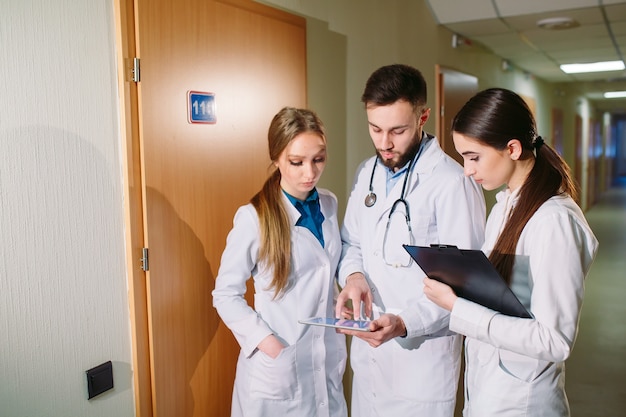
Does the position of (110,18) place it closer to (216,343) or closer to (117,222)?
(117,222)

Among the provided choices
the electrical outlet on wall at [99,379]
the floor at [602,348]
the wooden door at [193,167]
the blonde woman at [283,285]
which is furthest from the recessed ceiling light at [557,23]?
the electrical outlet on wall at [99,379]

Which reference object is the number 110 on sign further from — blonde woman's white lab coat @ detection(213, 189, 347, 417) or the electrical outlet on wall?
the electrical outlet on wall

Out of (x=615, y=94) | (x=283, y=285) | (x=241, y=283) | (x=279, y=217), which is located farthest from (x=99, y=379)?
(x=615, y=94)

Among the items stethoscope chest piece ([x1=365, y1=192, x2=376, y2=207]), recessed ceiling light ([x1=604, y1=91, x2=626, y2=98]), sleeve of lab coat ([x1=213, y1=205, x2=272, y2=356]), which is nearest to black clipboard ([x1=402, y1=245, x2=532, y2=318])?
stethoscope chest piece ([x1=365, y1=192, x2=376, y2=207])

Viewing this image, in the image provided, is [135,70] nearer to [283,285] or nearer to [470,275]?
[283,285]

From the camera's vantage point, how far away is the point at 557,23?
440 centimetres

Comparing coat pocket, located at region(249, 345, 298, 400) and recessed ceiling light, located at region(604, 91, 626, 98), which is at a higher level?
recessed ceiling light, located at region(604, 91, 626, 98)

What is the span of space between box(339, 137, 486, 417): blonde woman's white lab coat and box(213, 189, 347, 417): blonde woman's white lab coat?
127 mm

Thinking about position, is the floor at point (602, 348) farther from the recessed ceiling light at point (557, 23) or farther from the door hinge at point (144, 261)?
the door hinge at point (144, 261)

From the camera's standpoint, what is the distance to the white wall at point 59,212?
157 centimetres

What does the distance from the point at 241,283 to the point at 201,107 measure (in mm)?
732

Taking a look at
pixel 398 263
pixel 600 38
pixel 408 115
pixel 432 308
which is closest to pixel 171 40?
pixel 408 115

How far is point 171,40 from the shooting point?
→ 1994mm

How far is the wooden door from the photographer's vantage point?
1945mm
